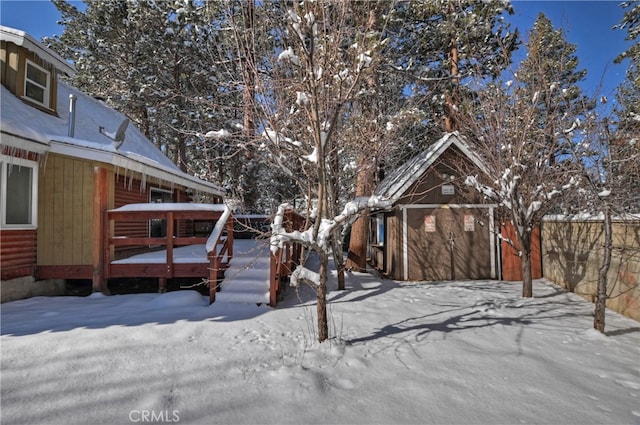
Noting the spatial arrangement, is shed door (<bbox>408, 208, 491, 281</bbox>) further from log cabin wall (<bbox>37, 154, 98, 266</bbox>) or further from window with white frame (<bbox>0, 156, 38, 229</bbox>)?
window with white frame (<bbox>0, 156, 38, 229</bbox>)

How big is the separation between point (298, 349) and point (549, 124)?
6.43 meters

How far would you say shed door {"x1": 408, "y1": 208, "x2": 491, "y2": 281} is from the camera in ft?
29.3

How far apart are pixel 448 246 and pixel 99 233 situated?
8.16 metres

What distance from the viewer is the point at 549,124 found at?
21.3ft

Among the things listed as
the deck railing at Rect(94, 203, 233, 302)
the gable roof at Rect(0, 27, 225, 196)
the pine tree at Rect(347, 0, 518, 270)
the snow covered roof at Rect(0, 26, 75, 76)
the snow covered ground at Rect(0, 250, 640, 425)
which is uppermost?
the pine tree at Rect(347, 0, 518, 270)

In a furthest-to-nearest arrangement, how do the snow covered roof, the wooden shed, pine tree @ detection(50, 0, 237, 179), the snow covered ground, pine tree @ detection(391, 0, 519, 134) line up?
pine tree @ detection(50, 0, 237, 179)
pine tree @ detection(391, 0, 519, 134)
the wooden shed
the snow covered roof
the snow covered ground

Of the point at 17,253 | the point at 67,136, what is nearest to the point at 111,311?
the point at 17,253

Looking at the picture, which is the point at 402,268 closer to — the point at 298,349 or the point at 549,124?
the point at 549,124

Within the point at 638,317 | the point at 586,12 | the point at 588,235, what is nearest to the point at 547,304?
the point at 638,317

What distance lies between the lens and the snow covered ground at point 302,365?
2549 mm

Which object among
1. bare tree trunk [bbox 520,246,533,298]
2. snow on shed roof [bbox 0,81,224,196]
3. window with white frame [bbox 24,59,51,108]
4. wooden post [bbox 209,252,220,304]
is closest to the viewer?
wooden post [bbox 209,252,220,304]

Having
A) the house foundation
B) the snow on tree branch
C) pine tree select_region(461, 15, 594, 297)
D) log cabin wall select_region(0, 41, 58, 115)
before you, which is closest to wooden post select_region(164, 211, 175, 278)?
the house foundation

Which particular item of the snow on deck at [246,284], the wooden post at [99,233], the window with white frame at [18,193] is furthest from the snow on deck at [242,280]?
the window with white frame at [18,193]

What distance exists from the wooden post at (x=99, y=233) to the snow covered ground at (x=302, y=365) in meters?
0.60
